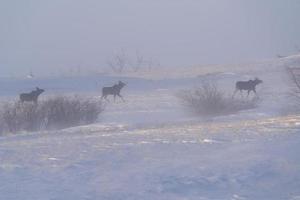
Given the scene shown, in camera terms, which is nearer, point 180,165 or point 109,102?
point 180,165

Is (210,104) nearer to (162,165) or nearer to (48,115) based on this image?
(48,115)

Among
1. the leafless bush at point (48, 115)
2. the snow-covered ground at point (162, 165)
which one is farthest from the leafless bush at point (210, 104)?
the snow-covered ground at point (162, 165)

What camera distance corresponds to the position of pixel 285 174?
12.4 meters

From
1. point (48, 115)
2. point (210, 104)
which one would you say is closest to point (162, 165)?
point (48, 115)

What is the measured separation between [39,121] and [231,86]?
28436 mm

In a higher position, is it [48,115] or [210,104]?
[210,104]

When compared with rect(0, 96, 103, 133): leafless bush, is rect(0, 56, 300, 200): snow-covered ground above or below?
above

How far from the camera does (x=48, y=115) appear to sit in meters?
29.2

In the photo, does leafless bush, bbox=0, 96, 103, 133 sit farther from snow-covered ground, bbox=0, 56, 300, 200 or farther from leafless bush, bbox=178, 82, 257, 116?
snow-covered ground, bbox=0, 56, 300, 200

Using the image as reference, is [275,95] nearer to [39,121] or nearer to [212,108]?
[212,108]

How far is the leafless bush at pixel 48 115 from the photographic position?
91.7 feet

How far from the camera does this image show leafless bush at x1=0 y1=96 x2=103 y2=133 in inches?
1101

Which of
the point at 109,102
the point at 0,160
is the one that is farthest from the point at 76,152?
the point at 109,102

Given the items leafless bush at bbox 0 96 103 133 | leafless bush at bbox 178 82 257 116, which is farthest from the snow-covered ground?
leafless bush at bbox 178 82 257 116
